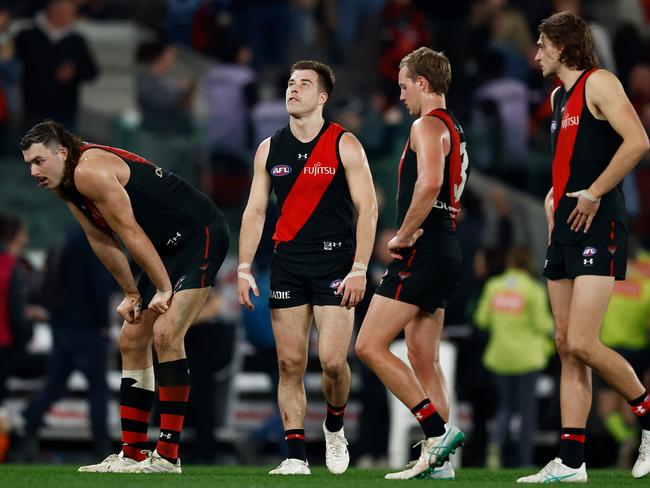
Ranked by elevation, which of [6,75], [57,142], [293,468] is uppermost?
[6,75]

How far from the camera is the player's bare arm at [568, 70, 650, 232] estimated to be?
7.62 m

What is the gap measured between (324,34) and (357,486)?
12.5 m

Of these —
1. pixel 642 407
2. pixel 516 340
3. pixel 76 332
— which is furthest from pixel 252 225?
pixel 516 340

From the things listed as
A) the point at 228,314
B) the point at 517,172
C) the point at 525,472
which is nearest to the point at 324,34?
the point at 517,172

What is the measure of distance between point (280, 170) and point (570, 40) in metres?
2.02

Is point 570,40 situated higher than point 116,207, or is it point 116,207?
point 570,40

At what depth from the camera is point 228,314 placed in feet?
48.0

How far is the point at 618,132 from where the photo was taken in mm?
7660

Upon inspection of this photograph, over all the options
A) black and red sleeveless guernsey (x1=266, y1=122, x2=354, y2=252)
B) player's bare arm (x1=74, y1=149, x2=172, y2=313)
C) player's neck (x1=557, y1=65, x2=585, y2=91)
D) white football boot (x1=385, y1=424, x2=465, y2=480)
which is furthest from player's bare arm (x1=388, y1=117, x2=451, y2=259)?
player's bare arm (x1=74, y1=149, x2=172, y2=313)

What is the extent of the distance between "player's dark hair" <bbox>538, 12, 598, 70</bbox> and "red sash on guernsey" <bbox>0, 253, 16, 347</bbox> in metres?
7.31

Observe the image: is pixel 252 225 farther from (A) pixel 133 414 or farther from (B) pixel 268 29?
(B) pixel 268 29

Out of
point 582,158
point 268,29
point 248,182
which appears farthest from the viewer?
point 268,29

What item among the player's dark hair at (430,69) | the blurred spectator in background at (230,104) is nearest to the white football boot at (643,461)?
the player's dark hair at (430,69)

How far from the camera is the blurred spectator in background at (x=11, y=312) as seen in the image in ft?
44.1
